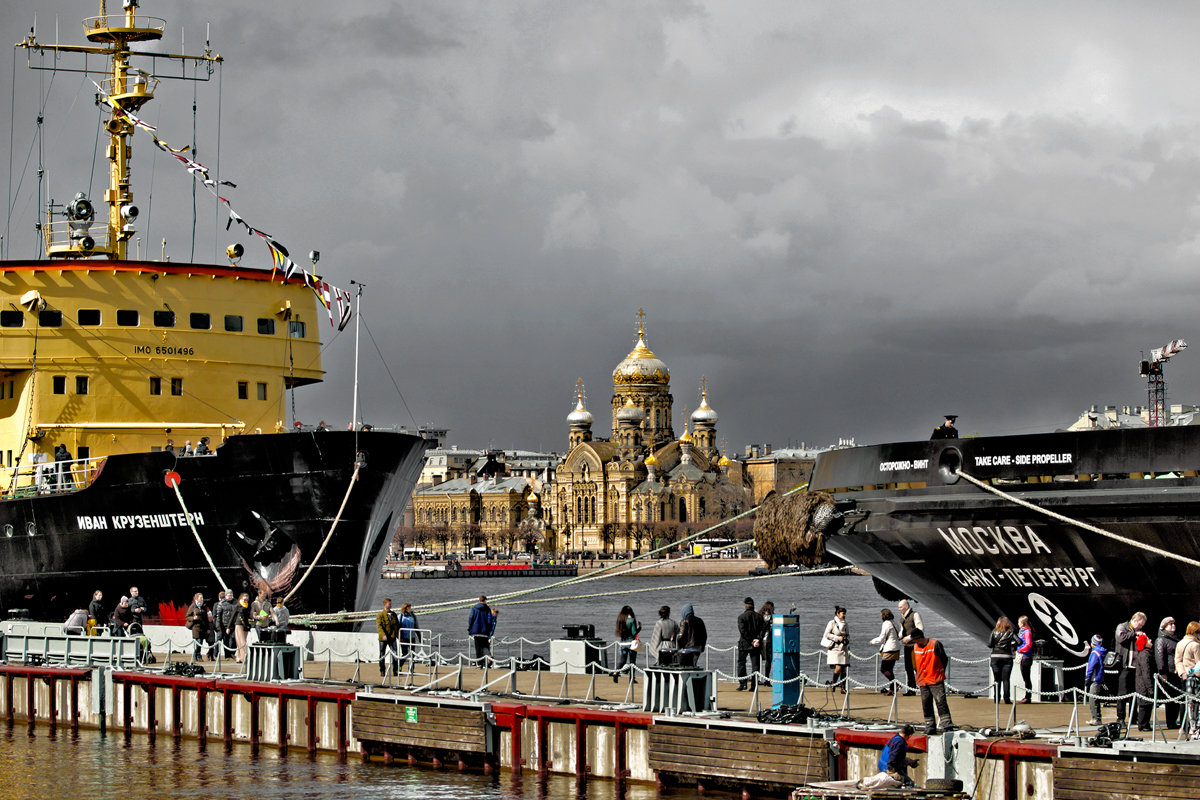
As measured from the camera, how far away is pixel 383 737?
21891 millimetres

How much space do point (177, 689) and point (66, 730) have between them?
2865 mm

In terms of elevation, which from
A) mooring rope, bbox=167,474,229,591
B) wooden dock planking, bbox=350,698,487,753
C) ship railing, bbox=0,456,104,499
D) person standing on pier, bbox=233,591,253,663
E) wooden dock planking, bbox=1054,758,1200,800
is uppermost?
ship railing, bbox=0,456,104,499

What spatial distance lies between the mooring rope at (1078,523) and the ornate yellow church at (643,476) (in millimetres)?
162696

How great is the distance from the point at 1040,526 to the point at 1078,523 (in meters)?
0.81

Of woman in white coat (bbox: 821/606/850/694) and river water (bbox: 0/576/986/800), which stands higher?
woman in white coat (bbox: 821/606/850/694)

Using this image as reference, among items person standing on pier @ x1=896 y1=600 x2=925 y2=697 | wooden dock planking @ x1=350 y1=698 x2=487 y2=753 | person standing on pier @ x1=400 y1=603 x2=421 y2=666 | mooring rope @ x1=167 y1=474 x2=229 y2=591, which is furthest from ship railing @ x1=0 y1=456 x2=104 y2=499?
person standing on pier @ x1=896 y1=600 x2=925 y2=697

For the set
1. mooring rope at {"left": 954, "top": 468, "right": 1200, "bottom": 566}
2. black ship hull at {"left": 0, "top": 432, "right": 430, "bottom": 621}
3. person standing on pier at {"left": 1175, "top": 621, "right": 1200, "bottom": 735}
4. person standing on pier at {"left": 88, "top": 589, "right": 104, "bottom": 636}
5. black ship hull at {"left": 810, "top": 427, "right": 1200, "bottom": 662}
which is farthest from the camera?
black ship hull at {"left": 0, "top": 432, "right": 430, "bottom": 621}

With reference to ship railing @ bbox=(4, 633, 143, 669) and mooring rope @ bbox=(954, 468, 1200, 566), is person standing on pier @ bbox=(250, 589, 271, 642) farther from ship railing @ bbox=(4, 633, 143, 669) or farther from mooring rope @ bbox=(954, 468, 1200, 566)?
mooring rope @ bbox=(954, 468, 1200, 566)

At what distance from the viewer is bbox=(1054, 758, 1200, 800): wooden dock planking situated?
1468cm

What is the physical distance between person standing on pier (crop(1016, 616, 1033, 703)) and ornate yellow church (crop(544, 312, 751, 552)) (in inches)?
6440

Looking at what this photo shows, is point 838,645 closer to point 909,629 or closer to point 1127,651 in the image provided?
point 909,629

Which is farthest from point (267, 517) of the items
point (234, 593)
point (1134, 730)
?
point (1134, 730)

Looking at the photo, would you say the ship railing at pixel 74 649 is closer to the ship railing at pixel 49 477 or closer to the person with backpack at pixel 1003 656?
the ship railing at pixel 49 477

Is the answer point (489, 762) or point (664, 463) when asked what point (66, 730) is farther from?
point (664, 463)
